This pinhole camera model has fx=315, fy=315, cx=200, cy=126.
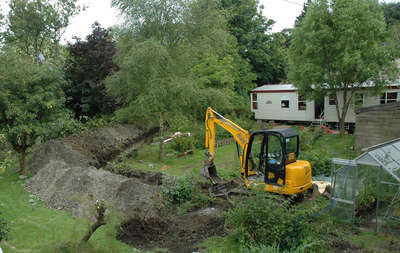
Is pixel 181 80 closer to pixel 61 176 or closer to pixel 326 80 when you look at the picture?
pixel 61 176

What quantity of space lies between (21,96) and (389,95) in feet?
71.5

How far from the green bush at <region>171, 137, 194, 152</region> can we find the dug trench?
361 cm

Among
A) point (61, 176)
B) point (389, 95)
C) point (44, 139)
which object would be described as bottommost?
point (61, 176)

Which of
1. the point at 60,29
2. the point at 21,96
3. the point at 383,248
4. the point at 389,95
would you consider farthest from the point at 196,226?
the point at 60,29

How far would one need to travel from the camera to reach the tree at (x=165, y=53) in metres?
15.2

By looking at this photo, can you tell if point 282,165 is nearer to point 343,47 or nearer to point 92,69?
point 343,47

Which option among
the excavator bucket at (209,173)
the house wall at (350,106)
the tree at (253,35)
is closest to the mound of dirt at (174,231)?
the excavator bucket at (209,173)

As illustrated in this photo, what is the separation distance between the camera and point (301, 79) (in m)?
20.9

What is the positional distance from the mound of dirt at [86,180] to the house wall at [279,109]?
13786 mm

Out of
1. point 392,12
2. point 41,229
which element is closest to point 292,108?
point 41,229

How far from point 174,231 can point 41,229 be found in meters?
3.81

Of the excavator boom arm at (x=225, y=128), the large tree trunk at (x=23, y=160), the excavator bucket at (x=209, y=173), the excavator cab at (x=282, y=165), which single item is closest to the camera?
the excavator cab at (x=282, y=165)

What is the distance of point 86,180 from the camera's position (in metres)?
11.0

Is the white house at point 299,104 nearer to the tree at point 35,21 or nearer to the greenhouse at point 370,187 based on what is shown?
the greenhouse at point 370,187
